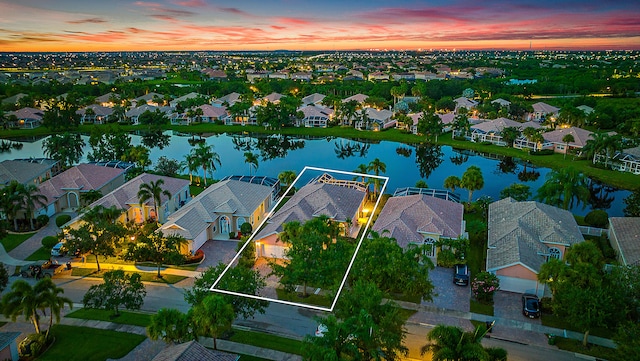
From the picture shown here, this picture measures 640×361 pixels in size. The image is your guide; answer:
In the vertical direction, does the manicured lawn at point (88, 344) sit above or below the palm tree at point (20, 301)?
below

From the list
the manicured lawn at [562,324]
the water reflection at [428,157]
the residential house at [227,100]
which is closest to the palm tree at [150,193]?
the manicured lawn at [562,324]

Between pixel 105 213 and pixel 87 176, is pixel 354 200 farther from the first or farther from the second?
pixel 87 176

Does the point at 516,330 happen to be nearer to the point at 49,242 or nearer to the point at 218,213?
the point at 218,213

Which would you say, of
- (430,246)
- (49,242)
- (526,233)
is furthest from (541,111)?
(49,242)

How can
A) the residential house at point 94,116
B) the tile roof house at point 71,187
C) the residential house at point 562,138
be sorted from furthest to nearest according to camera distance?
the residential house at point 94,116, the residential house at point 562,138, the tile roof house at point 71,187

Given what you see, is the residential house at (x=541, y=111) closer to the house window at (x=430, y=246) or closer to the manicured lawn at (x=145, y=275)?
the house window at (x=430, y=246)

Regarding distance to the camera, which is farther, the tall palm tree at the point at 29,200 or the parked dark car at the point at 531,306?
the tall palm tree at the point at 29,200
